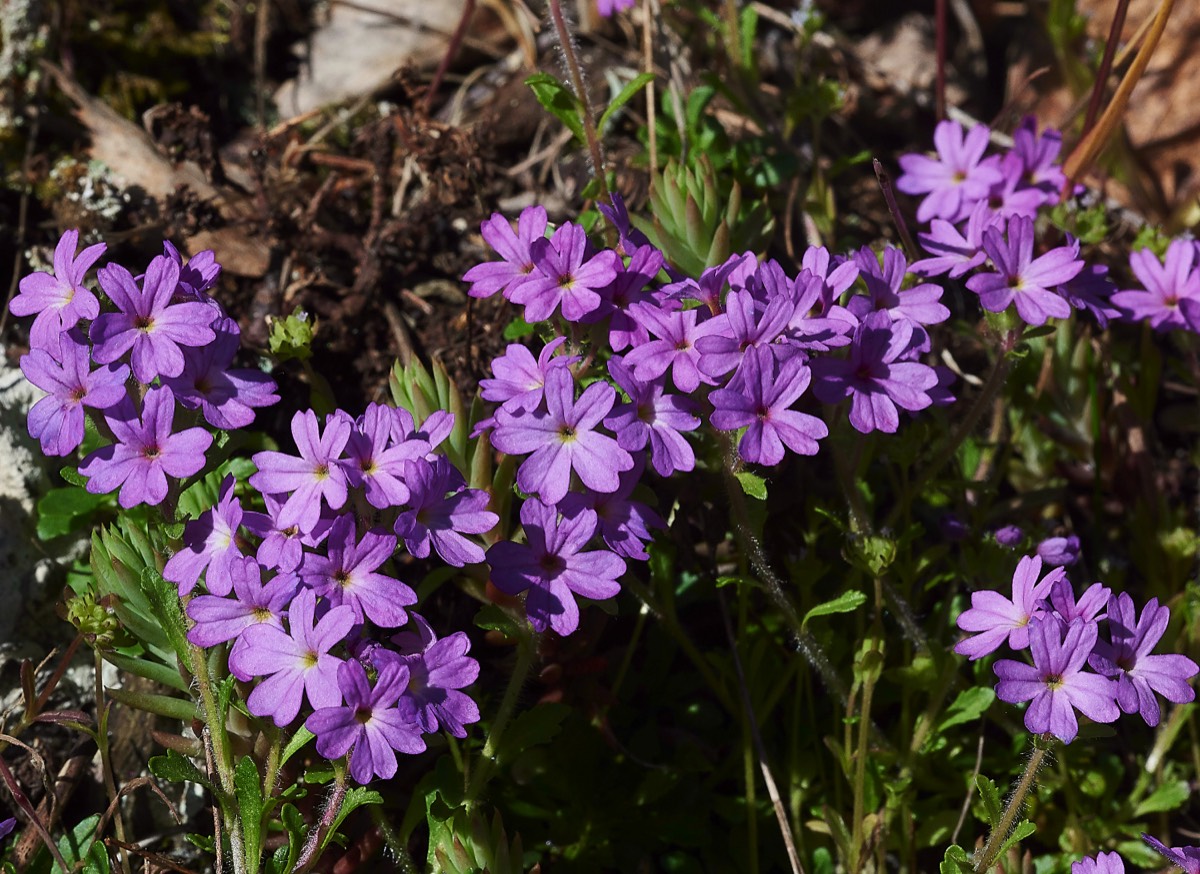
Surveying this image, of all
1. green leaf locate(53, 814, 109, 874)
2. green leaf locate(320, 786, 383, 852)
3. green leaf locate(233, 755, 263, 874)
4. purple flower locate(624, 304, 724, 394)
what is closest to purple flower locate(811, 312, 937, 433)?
purple flower locate(624, 304, 724, 394)

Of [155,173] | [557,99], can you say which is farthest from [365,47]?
[557,99]

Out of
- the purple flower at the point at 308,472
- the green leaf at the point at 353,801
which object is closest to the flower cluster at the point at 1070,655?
the green leaf at the point at 353,801

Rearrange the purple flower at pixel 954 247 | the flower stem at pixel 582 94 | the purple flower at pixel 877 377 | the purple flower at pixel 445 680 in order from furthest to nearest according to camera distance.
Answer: the flower stem at pixel 582 94 → the purple flower at pixel 954 247 → the purple flower at pixel 877 377 → the purple flower at pixel 445 680

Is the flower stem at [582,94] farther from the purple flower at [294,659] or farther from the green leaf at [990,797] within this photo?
the green leaf at [990,797]

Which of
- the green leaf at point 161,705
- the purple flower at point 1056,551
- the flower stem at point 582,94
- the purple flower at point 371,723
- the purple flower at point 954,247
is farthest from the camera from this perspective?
the flower stem at point 582,94

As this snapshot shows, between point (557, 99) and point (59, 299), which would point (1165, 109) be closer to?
point (557, 99)

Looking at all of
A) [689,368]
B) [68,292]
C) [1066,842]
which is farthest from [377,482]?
[1066,842]

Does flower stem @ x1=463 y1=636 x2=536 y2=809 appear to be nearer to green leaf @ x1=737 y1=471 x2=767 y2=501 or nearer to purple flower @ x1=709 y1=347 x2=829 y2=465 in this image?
green leaf @ x1=737 y1=471 x2=767 y2=501

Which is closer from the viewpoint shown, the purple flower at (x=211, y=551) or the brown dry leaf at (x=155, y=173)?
the purple flower at (x=211, y=551)
